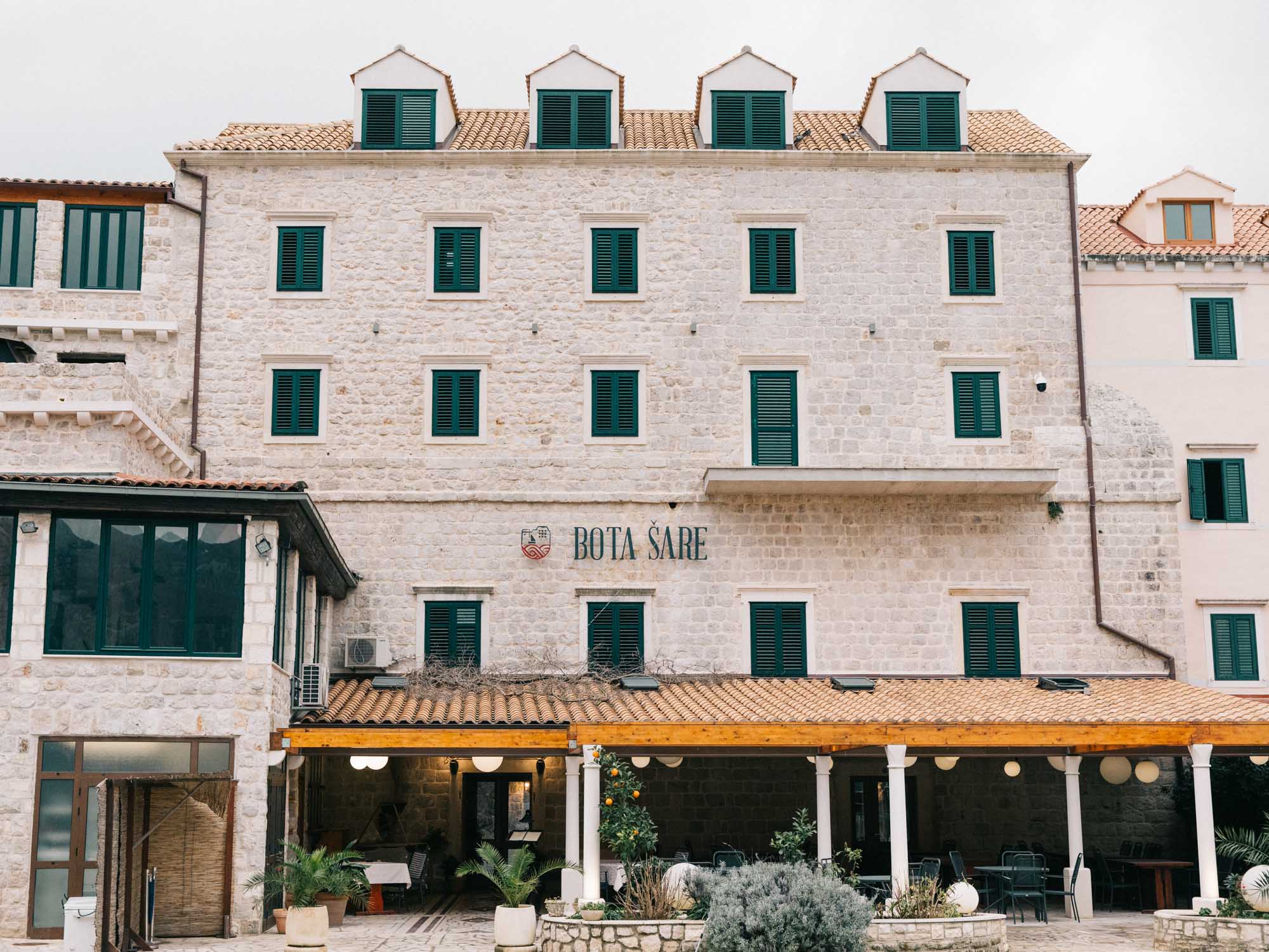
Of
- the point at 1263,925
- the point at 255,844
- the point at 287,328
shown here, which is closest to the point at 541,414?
the point at 287,328

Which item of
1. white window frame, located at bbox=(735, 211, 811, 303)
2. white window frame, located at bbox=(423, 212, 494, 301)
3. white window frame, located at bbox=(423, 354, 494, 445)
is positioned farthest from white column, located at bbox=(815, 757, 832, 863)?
white window frame, located at bbox=(423, 212, 494, 301)

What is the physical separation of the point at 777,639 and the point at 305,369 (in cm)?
926

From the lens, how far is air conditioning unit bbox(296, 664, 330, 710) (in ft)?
65.1

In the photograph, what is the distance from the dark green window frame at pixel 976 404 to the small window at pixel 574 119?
756 centimetres

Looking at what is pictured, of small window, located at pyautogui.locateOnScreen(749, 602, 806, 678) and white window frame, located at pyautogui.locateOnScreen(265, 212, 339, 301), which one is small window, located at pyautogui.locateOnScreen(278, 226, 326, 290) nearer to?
white window frame, located at pyautogui.locateOnScreen(265, 212, 339, 301)

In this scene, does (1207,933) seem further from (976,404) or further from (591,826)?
(976,404)

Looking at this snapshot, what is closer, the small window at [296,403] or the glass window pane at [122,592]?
the glass window pane at [122,592]

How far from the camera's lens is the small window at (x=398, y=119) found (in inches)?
994

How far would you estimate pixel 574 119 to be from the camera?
83.4 feet

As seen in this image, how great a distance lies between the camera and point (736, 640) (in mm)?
23625

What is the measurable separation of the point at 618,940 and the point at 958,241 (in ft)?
47.3

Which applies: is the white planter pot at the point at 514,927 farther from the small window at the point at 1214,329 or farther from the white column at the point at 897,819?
the small window at the point at 1214,329

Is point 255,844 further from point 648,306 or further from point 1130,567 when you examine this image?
point 1130,567

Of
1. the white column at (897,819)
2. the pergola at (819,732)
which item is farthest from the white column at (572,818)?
the white column at (897,819)
